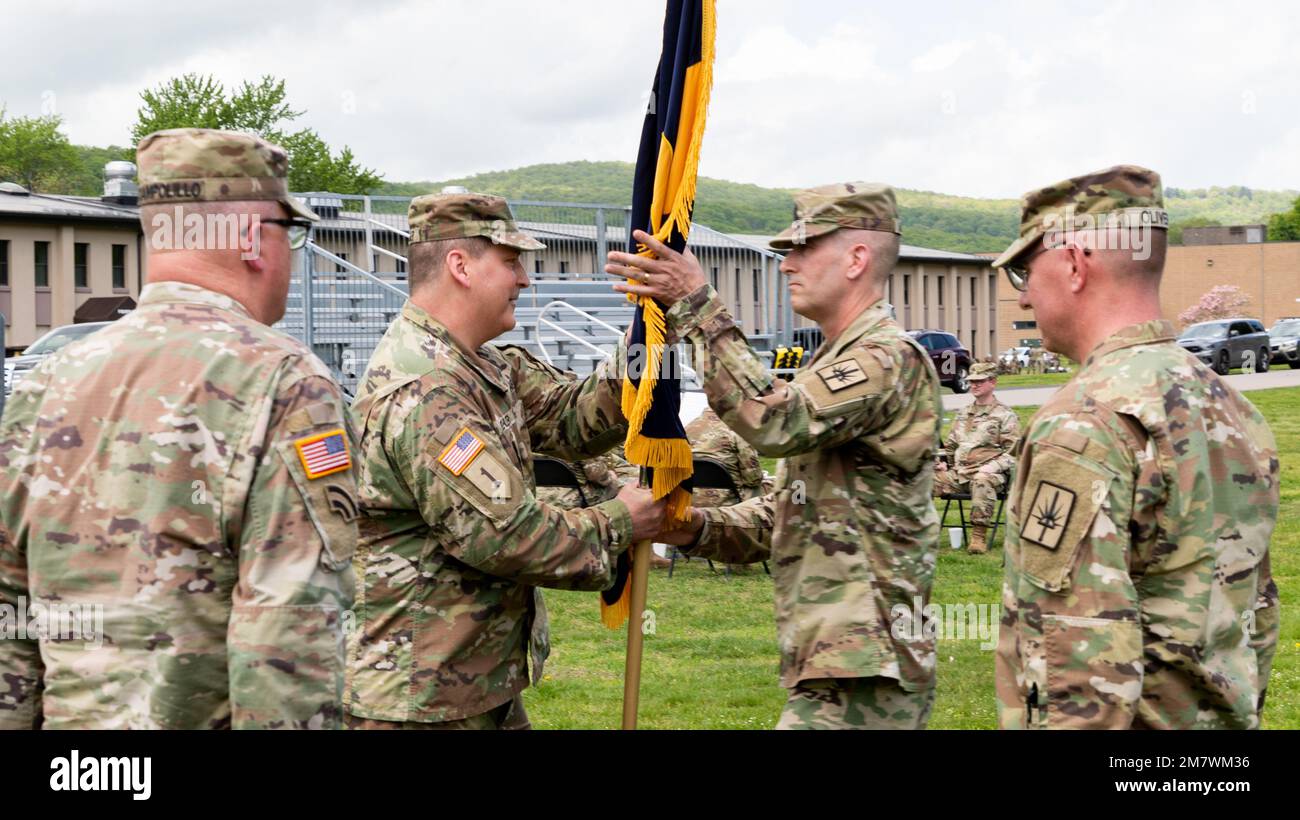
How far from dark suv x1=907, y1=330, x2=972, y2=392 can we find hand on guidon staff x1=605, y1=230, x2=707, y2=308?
109 ft

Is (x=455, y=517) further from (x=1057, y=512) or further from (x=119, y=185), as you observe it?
→ (x=119, y=185)

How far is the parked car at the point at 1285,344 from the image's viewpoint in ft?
151

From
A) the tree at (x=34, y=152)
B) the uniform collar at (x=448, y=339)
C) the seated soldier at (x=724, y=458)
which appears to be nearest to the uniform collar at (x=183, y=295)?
the uniform collar at (x=448, y=339)

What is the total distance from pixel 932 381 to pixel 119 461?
92.5 inches

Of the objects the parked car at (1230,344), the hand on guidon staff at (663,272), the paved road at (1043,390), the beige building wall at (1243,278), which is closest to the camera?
the hand on guidon staff at (663,272)

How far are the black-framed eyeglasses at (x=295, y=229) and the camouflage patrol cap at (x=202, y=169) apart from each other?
78 mm

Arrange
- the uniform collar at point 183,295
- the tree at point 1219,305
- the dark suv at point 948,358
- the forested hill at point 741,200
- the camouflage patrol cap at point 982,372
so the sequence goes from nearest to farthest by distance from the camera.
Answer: the uniform collar at point 183,295 < the camouflage patrol cap at point 982,372 < the dark suv at point 948,358 < the tree at point 1219,305 < the forested hill at point 741,200

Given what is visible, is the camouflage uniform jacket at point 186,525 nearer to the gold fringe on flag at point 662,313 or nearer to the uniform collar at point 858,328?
the gold fringe on flag at point 662,313

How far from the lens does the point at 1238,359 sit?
42.2 metres

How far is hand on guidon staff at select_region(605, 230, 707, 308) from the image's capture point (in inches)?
153

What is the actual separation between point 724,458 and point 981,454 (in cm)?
360

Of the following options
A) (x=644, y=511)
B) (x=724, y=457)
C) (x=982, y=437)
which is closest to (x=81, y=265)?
(x=982, y=437)

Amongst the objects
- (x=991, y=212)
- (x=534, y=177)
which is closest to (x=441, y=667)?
(x=991, y=212)

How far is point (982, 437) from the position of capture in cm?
1384
